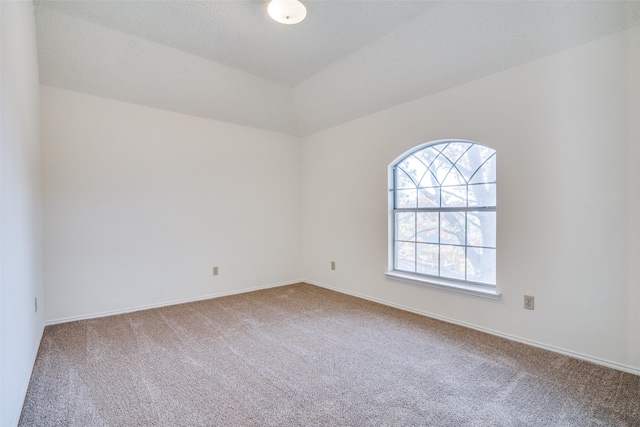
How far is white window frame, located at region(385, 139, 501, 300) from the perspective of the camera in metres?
2.75

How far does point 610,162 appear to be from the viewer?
2.09m

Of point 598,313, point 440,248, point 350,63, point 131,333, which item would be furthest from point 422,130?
point 131,333

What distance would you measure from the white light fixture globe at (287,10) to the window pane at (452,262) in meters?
2.57

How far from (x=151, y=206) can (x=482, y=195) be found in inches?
143

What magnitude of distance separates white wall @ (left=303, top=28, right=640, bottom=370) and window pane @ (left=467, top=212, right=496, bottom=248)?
149 mm

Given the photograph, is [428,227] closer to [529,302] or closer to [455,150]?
[455,150]

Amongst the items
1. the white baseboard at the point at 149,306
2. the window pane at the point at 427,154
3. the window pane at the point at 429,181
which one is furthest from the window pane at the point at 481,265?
the white baseboard at the point at 149,306

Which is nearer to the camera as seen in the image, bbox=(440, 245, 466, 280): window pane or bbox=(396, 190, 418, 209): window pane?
bbox=(440, 245, 466, 280): window pane

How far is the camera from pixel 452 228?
3088mm

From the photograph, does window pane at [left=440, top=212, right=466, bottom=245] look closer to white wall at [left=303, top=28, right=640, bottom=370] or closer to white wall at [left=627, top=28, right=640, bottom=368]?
white wall at [left=303, top=28, right=640, bottom=370]

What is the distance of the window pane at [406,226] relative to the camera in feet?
11.3

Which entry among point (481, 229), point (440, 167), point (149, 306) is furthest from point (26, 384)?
point (440, 167)

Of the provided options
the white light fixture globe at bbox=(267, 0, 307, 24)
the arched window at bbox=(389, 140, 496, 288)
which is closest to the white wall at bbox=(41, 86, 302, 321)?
the arched window at bbox=(389, 140, 496, 288)

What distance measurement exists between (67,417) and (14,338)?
0.51 m
